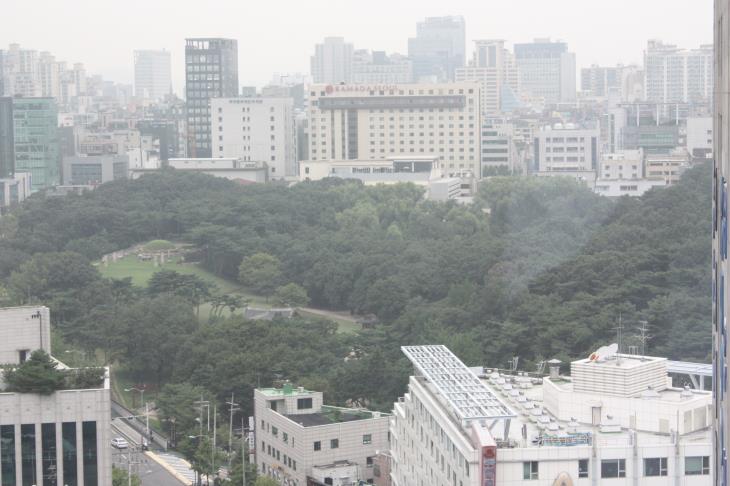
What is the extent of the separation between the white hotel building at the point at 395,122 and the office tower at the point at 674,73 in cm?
868

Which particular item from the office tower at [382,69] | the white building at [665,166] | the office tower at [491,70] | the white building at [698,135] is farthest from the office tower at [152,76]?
the white building at [665,166]

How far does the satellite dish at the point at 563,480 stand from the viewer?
863 centimetres

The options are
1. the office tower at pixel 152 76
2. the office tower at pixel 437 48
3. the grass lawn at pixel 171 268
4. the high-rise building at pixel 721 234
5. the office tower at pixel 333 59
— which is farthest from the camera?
the office tower at pixel 152 76

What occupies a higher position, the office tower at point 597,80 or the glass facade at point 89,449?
the office tower at point 597,80

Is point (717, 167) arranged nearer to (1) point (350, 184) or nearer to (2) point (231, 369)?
(2) point (231, 369)

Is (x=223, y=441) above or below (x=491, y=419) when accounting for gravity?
below

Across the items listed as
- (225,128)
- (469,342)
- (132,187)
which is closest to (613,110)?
(225,128)

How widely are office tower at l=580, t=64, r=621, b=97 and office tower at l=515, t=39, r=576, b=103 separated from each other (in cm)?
82

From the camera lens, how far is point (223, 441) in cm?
1376

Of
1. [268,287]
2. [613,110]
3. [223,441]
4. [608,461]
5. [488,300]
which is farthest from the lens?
[613,110]

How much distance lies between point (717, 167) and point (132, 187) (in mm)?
31188

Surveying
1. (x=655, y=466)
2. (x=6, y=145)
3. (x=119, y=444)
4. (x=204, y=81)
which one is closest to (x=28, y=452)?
(x=655, y=466)

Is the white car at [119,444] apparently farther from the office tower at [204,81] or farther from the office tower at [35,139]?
the office tower at [204,81]

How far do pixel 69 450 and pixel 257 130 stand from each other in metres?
38.7
